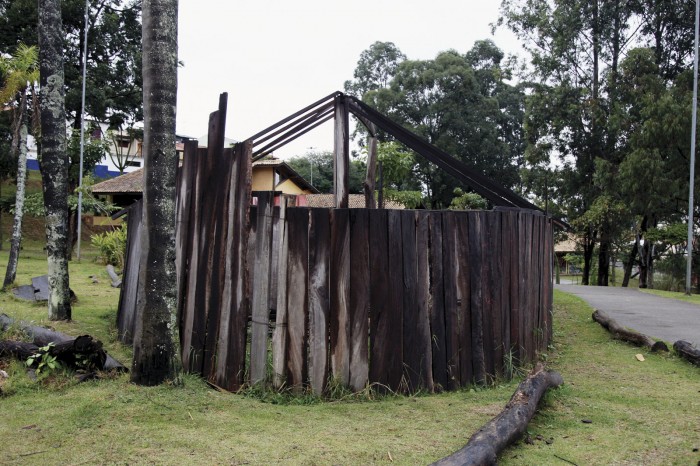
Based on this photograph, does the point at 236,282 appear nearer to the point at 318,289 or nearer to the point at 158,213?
the point at 318,289

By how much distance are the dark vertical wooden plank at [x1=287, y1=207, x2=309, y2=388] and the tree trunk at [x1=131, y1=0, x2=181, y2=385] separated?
0.99 m

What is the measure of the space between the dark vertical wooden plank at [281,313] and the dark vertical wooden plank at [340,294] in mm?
427

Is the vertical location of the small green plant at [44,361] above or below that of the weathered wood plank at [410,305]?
below

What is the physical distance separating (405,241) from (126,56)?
30.7 meters

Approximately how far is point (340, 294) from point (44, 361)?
8.77ft

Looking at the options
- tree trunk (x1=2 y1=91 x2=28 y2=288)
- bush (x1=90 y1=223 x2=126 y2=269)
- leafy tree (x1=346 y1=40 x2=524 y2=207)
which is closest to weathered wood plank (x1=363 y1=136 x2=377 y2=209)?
tree trunk (x1=2 y1=91 x2=28 y2=288)

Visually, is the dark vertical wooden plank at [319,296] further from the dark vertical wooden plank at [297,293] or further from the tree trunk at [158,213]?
the tree trunk at [158,213]

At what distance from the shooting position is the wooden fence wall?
5727 millimetres

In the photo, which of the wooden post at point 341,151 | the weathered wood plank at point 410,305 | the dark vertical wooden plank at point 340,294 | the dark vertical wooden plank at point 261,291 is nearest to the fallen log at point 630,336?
the weathered wood plank at point 410,305

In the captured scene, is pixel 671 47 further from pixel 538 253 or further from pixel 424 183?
pixel 538 253

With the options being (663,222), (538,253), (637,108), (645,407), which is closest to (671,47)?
(637,108)

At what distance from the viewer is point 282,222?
227 inches

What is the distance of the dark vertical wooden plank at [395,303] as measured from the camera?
19.1ft

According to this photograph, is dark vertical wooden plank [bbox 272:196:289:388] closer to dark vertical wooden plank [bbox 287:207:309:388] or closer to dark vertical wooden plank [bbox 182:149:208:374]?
dark vertical wooden plank [bbox 287:207:309:388]
